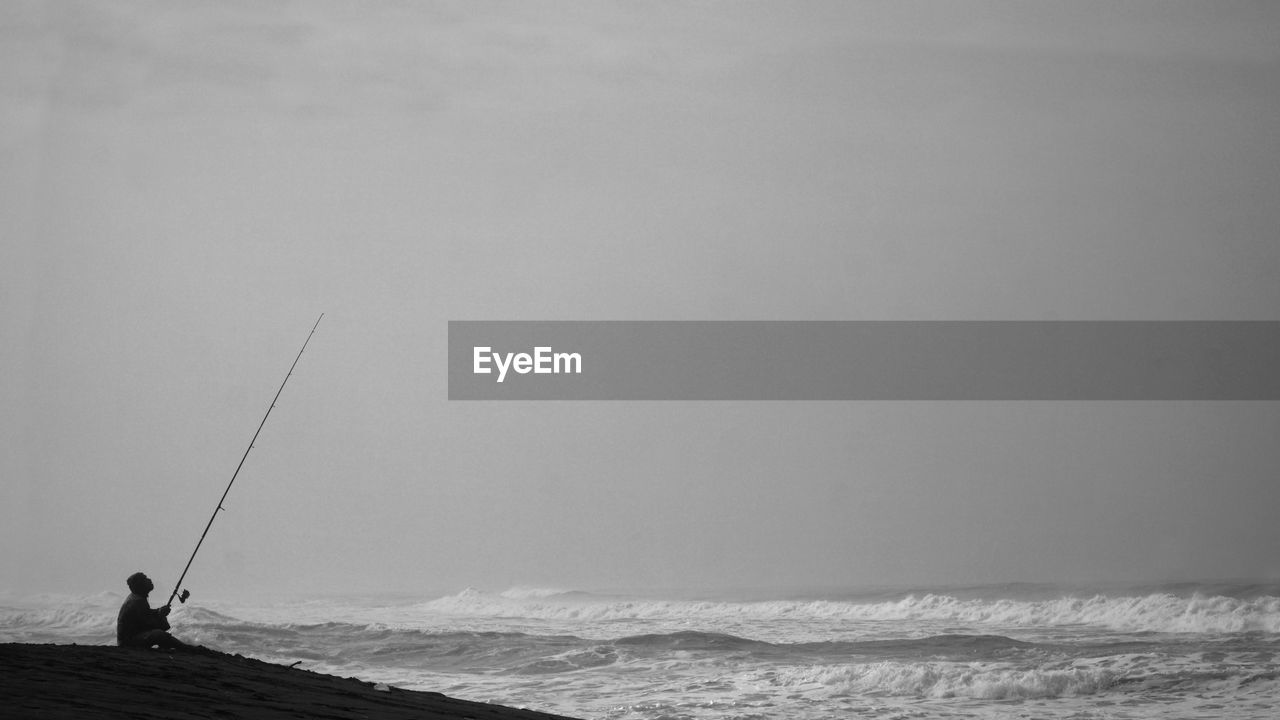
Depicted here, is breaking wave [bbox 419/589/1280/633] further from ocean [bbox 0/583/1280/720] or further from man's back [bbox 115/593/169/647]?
man's back [bbox 115/593/169/647]

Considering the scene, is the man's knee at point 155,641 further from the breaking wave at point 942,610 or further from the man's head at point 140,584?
the breaking wave at point 942,610

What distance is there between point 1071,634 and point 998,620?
2968mm

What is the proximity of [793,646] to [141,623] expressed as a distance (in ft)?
37.9

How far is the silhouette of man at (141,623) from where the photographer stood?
5812mm

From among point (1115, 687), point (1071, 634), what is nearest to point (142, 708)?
point (1115, 687)

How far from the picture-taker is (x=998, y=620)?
1980 centimetres

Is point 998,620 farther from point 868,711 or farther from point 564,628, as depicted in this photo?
point 868,711

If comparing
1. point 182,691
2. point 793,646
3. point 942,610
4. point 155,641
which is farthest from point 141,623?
point 942,610

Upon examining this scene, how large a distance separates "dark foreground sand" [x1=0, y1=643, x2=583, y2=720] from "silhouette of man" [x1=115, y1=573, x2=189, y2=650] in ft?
0.80

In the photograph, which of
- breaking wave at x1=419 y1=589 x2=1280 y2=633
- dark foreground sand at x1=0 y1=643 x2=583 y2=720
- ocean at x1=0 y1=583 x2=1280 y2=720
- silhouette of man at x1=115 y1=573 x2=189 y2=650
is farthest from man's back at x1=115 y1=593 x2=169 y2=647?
breaking wave at x1=419 y1=589 x2=1280 y2=633

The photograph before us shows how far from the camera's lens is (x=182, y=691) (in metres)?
4.40

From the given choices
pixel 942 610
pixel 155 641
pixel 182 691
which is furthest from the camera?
pixel 942 610

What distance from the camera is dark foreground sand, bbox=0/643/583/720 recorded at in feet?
12.4

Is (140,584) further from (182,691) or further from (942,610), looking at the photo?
(942,610)
